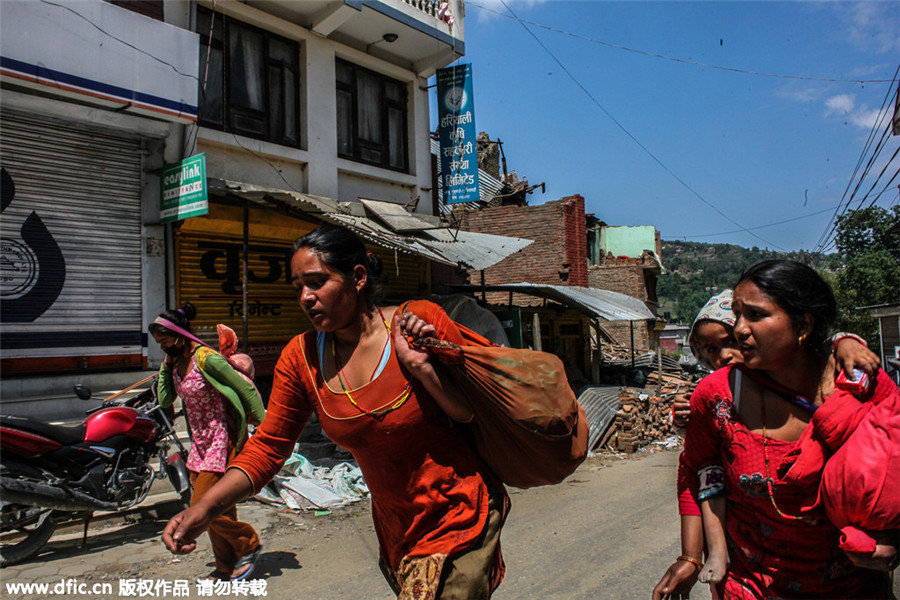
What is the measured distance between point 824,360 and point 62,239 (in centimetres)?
755

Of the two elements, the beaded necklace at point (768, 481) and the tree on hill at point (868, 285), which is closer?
the beaded necklace at point (768, 481)

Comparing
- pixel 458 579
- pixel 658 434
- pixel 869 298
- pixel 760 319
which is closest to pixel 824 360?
pixel 760 319

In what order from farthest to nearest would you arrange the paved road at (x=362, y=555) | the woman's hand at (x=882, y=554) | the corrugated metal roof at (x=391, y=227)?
the corrugated metal roof at (x=391, y=227) → the paved road at (x=362, y=555) → the woman's hand at (x=882, y=554)

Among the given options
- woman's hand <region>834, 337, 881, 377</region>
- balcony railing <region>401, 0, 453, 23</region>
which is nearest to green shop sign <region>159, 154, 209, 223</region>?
balcony railing <region>401, 0, 453, 23</region>

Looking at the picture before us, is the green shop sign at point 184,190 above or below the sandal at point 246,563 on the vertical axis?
above

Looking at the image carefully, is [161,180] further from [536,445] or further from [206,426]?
[536,445]

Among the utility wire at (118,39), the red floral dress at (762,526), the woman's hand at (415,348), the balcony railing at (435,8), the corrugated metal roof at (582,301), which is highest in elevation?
the balcony railing at (435,8)

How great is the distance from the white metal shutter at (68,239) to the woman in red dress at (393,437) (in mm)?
5942

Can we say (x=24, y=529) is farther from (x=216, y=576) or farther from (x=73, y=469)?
(x=216, y=576)

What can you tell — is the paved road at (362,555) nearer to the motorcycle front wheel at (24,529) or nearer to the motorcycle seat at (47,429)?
the motorcycle front wheel at (24,529)

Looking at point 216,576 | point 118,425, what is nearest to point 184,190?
point 118,425

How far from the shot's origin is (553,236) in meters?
19.6

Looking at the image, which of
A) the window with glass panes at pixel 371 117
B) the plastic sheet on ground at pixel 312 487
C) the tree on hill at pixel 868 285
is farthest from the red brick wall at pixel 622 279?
the plastic sheet on ground at pixel 312 487

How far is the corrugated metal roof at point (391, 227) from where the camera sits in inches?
305
